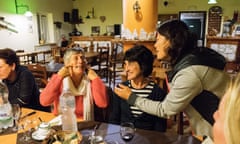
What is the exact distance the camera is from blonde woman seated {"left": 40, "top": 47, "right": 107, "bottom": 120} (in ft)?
6.27

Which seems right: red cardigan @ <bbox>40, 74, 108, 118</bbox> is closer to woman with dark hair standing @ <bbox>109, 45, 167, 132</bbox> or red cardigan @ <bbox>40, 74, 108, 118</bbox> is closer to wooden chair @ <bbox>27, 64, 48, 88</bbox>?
woman with dark hair standing @ <bbox>109, 45, 167, 132</bbox>

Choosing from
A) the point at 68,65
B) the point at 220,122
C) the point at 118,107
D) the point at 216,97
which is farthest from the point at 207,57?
the point at 68,65

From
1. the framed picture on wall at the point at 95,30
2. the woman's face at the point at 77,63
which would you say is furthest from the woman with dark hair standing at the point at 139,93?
the framed picture on wall at the point at 95,30

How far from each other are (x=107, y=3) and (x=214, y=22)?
435 centimetres

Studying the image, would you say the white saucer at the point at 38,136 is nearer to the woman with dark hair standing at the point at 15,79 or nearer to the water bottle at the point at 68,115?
the water bottle at the point at 68,115

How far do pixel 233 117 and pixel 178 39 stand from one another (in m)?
0.84

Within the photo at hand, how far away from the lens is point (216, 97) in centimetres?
132

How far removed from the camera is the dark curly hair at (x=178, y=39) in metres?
1.40

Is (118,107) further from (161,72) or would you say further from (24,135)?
(161,72)

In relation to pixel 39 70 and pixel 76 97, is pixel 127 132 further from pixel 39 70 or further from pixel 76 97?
pixel 39 70

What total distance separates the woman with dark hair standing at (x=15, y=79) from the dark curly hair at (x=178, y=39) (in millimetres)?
1400

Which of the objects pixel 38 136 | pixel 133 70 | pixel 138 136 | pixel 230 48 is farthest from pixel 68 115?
pixel 230 48

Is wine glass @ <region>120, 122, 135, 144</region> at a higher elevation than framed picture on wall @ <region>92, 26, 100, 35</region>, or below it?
below

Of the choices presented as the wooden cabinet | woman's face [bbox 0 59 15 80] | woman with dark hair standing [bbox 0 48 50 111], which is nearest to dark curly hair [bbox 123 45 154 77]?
woman with dark hair standing [bbox 0 48 50 111]
